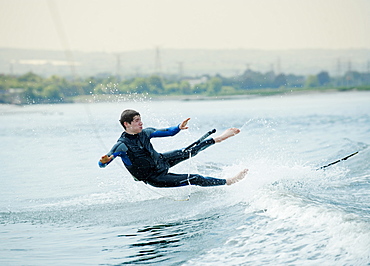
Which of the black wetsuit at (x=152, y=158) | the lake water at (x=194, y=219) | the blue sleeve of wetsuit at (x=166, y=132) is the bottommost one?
the lake water at (x=194, y=219)

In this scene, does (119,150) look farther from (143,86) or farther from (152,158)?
(143,86)

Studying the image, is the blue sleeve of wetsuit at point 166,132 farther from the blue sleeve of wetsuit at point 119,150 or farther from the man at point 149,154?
the blue sleeve of wetsuit at point 119,150

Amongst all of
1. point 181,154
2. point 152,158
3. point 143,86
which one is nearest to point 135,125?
point 152,158

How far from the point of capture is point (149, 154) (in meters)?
8.48

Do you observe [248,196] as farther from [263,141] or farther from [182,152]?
[263,141]

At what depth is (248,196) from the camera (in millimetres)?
8523

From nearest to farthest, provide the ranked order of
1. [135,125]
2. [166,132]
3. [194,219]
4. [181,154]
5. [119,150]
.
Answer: [194,219] → [119,150] → [135,125] → [166,132] → [181,154]

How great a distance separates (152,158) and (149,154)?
0.09 meters

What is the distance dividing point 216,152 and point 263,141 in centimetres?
359

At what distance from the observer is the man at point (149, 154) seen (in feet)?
27.1

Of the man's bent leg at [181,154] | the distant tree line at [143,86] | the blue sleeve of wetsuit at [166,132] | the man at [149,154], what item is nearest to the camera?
the man at [149,154]

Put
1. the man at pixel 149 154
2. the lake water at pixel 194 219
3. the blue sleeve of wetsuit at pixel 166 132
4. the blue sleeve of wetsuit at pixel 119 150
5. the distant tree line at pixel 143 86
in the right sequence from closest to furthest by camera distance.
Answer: the lake water at pixel 194 219
the blue sleeve of wetsuit at pixel 119 150
the man at pixel 149 154
the blue sleeve of wetsuit at pixel 166 132
the distant tree line at pixel 143 86

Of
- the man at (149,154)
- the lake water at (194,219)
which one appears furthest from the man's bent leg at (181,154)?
the lake water at (194,219)

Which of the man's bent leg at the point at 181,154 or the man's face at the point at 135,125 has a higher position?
the man's face at the point at 135,125
